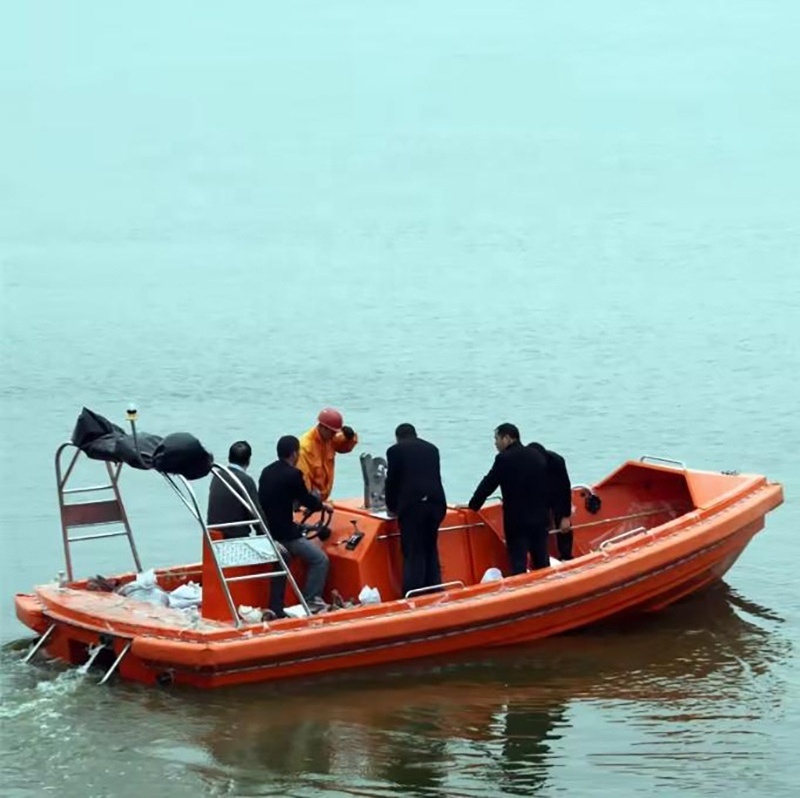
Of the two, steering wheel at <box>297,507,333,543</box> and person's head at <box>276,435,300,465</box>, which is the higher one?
person's head at <box>276,435,300,465</box>

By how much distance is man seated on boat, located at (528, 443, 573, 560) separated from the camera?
42.6 feet

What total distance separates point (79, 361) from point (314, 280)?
881cm

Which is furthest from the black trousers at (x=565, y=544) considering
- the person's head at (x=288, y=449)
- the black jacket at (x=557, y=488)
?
the person's head at (x=288, y=449)

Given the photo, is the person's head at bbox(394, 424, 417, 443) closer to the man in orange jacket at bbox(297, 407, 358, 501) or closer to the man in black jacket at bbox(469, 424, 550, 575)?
the man in orange jacket at bbox(297, 407, 358, 501)

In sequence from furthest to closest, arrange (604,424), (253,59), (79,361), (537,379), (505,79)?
(253,59) < (505,79) < (79,361) < (537,379) < (604,424)

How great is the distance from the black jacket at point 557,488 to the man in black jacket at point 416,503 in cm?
105

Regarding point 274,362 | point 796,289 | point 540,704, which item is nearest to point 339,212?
point 796,289

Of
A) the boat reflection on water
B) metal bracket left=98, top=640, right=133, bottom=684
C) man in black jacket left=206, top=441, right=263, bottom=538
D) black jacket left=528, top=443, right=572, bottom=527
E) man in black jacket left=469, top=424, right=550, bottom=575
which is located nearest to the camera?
the boat reflection on water

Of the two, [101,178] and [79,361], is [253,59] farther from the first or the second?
[79,361]

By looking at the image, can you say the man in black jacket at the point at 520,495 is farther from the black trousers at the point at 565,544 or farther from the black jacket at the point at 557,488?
the black trousers at the point at 565,544

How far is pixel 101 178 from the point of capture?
1834 inches

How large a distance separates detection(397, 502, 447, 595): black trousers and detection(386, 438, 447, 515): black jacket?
5cm

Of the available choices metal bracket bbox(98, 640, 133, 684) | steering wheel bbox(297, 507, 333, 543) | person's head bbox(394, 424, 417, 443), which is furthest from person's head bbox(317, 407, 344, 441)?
metal bracket bbox(98, 640, 133, 684)

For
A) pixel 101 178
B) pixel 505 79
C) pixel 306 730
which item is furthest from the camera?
pixel 505 79
